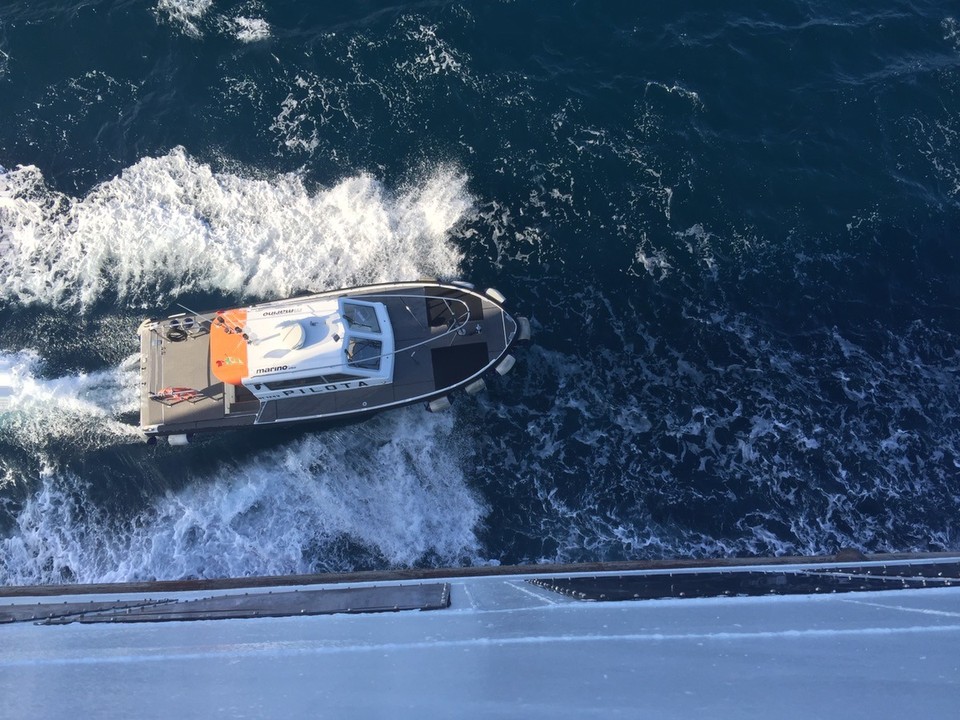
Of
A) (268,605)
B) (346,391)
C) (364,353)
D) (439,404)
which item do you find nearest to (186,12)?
(364,353)

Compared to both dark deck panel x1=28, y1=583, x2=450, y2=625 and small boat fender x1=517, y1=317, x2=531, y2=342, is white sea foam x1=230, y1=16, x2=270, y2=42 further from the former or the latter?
dark deck panel x1=28, y1=583, x2=450, y2=625

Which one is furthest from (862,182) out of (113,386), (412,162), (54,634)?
(54,634)

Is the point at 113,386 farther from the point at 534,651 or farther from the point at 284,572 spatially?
the point at 534,651

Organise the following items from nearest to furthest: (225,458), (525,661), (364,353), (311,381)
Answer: (525,661), (311,381), (364,353), (225,458)

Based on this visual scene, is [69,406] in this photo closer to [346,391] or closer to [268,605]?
[346,391]

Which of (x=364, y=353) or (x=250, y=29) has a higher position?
(x=250, y=29)

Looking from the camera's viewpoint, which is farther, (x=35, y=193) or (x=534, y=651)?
(x=35, y=193)

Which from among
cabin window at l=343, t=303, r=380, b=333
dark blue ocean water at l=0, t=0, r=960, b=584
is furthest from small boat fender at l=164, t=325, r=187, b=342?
cabin window at l=343, t=303, r=380, b=333
